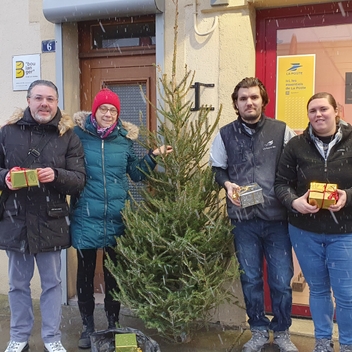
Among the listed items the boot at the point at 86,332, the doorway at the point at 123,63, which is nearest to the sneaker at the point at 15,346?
the boot at the point at 86,332

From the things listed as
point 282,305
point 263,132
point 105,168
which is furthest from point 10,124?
point 282,305

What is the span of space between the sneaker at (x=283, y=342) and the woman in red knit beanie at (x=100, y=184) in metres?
1.34

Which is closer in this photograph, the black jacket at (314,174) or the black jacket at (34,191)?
the black jacket at (314,174)

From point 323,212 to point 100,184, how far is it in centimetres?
173

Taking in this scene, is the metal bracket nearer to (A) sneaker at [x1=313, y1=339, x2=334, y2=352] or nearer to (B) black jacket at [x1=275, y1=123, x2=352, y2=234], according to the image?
(B) black jacket at [x1=275, y1=123, x2=352, y2=234]

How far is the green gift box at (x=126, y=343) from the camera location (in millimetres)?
3191

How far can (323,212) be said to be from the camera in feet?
10.9

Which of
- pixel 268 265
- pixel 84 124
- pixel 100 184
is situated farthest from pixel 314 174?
pixel 84 124

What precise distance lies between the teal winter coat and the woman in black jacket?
122 centimetres

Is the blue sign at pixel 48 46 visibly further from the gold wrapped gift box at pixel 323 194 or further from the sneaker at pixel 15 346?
the gold wrapped gift box at pixel 323 194

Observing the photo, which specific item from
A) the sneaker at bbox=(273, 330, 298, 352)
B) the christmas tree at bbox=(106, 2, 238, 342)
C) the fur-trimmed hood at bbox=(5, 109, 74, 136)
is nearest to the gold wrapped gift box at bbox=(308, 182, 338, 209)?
the christmas tree at bbox=(106, 2, 238, 342)

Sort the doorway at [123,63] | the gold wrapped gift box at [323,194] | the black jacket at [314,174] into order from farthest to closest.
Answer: the doorway at [123,63] → the black jacket at [314,174] → the gold wrapped gift box at [323,194]

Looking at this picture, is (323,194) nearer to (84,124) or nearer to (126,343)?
(126,343)

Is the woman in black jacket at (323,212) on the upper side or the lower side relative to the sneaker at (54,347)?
upper
